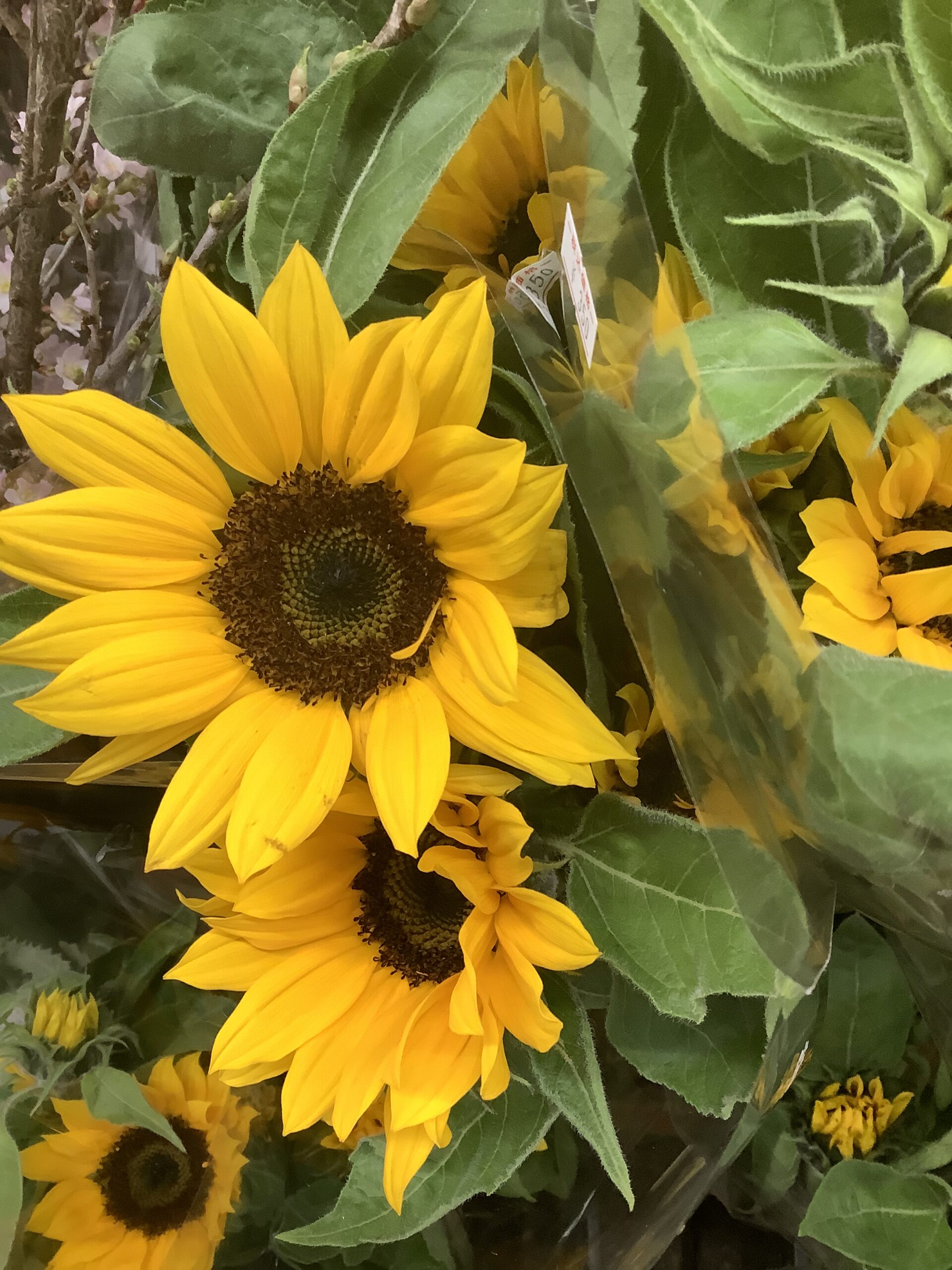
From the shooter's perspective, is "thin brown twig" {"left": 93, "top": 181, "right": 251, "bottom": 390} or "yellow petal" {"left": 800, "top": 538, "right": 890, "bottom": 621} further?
"thin brown twig" {"left": 93, "top": 181, "right": 251, "bottom": 390}

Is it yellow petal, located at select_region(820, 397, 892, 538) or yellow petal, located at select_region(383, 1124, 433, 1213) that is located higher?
yellow petal, located at select_region(820, 397, 892, 538)

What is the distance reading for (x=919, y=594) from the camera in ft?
1.40

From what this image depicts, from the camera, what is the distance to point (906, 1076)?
0.79 m

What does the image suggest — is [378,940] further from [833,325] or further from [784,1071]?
[833,325]

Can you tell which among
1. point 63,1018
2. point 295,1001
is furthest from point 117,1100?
point 295,1001

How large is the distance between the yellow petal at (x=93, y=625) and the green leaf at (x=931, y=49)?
36cm

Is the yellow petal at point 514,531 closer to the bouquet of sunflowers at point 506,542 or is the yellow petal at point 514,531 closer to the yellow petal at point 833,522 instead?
the bouquet of sunflowers at point 506,542

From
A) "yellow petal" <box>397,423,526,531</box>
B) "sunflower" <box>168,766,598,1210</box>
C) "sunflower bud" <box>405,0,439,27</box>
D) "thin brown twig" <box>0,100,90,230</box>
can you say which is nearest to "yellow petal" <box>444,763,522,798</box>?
"sunflower" <box>168,766,598,1210</box>

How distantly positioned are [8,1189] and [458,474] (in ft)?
1.69

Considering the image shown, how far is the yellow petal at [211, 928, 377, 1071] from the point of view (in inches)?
20.3

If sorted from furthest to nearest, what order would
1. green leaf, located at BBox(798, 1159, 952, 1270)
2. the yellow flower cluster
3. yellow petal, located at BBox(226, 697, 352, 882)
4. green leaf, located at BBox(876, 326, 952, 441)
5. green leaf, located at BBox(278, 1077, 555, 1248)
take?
1. the yellow flower cluster
2. green leaf, located at BBox(798, 1159, 952, 1270)
3. green leaf, located at BBox(278, 1077, 555, 1248)
4. yellow petal, located at BBox(226, 697, 352, 882)
5. green leaf, located at BBox(876, 326, 952, 441)

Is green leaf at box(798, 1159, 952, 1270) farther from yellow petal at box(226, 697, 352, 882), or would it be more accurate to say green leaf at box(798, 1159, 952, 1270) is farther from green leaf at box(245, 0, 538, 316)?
green leaf at box(245, 0, 538, 316)

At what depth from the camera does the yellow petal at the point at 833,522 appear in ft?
1.42

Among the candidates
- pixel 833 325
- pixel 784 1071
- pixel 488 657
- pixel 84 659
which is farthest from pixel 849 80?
pixel 784 1071
